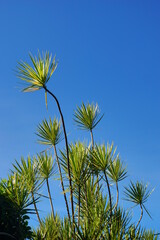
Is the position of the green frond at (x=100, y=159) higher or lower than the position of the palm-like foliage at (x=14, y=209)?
higher

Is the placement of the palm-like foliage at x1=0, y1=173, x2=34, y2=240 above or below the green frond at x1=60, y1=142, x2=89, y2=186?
below

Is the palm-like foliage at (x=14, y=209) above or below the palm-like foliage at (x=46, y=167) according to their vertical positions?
below

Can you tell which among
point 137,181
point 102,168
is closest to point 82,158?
point 102,168

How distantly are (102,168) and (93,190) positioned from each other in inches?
13.2

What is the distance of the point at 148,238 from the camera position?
5340 millimetres

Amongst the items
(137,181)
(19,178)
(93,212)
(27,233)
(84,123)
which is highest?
(84,123)

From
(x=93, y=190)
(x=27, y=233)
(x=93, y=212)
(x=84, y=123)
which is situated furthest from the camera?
(x=84, y=123)

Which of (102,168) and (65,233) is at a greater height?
(102,168)

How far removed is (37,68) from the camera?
4.97m

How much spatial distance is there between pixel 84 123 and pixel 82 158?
54.9 inches

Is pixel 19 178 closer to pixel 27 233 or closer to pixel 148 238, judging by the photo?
pixel 27 233

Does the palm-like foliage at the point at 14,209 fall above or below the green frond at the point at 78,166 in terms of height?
below

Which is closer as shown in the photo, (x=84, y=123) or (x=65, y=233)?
(x=65, y=233)

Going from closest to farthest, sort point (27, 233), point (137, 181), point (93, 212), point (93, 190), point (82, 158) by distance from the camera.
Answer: point (27, 233) < point (93, 212) < point (82, 158) < point (93, 190) < point (137, 181)
